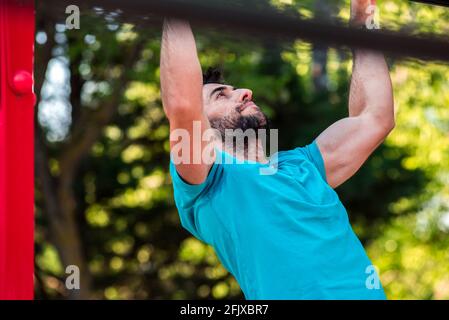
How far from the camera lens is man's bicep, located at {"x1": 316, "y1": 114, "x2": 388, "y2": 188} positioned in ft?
6.38

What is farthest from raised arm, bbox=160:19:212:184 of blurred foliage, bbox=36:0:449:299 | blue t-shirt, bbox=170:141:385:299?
blurred foliage, bbox=36:0:449:299

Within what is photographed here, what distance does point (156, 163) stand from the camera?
617cm

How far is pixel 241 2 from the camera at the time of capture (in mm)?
1214

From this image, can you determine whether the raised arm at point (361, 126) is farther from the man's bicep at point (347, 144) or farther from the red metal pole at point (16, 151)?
the red metal pole at point (16, 151)

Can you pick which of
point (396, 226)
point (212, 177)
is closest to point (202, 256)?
point (396, 226)

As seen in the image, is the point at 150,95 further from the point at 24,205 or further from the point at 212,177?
the point at 24,205

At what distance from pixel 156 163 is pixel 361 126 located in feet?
14.1

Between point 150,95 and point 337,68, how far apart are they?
4.71 ft

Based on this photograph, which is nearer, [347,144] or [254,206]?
[254,206]

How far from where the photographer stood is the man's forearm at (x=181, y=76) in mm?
1521

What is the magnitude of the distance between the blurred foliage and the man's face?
3.58 metres

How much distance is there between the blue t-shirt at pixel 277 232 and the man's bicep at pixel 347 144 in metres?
0.20
